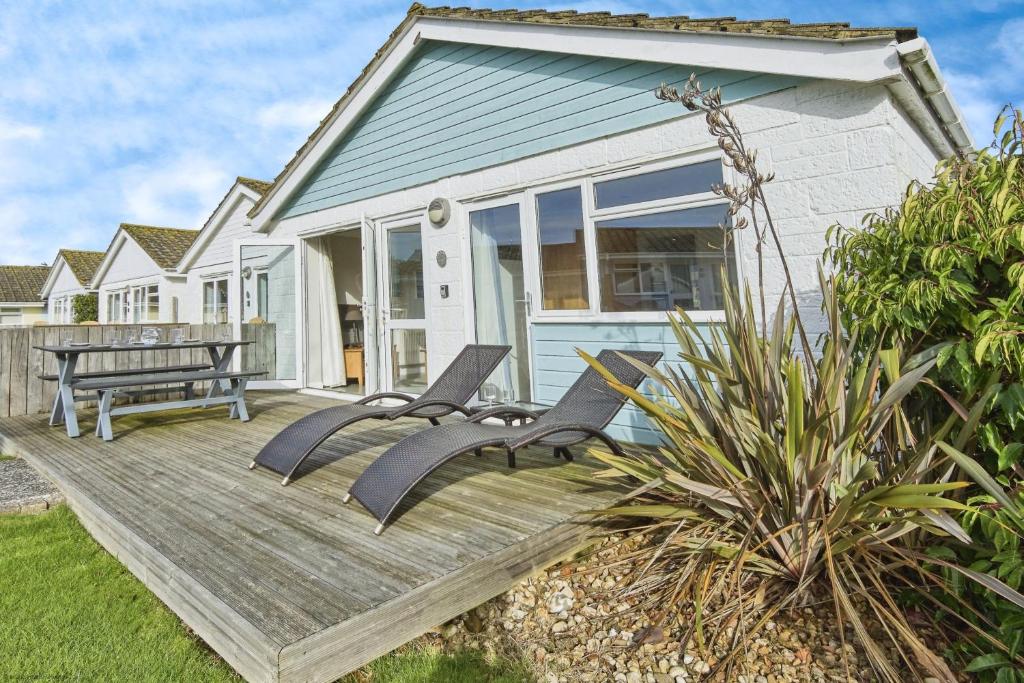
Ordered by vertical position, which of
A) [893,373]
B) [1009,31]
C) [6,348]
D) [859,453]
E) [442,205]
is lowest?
[859,453]

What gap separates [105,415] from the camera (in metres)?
4.85

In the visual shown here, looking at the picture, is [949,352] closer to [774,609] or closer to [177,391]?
[774,609]

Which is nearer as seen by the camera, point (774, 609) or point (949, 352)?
point (774, 609)

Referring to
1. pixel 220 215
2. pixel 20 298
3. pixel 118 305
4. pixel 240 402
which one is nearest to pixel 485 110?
pixel 240 402

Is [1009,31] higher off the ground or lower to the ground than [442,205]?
higher

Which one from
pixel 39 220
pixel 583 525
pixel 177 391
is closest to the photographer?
pixel 583 525

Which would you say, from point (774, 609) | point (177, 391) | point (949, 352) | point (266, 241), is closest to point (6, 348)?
point (177, 391)

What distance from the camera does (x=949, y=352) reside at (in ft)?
7.14

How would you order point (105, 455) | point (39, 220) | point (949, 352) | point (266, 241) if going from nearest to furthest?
1. point (949, 352)
2. point (105, 455)
3. point (266, 241)
4. point (39, 220)

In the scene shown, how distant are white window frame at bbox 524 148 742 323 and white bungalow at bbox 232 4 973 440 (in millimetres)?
17

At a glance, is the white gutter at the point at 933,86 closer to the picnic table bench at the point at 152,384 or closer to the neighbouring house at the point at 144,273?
the picnic table bench at the point at 152,384

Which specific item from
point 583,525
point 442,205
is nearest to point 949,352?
point 583,525

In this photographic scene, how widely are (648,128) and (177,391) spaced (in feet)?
23.9

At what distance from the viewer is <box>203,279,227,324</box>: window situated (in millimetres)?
12172
